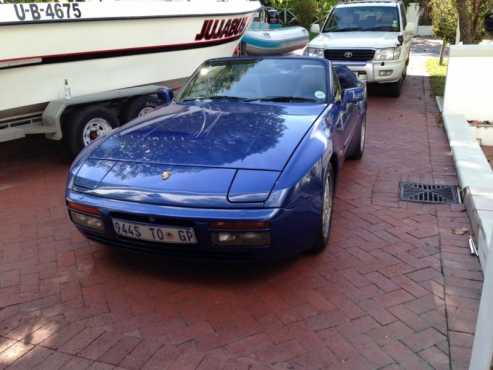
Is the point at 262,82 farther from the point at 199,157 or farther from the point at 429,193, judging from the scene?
the point at 429,193

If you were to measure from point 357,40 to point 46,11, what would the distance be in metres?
6.08

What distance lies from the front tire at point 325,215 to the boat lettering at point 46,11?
3745mm

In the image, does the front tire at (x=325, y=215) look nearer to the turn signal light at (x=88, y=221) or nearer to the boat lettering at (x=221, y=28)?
the turn signal light at (x=88, y=221)

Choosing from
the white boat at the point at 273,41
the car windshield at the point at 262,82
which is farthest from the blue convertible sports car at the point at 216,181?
the white boat at the point at 273,41

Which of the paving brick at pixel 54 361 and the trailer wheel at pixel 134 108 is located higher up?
the trailer wheel at pixel 134 108

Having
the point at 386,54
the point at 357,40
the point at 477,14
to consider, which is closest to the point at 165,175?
the point at 386,54

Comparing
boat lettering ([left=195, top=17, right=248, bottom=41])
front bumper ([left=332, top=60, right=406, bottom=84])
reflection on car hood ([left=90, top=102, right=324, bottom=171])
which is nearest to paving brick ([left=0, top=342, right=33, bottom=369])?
reflection on car hood ([left=90, top=102, right=324, bottom=171])

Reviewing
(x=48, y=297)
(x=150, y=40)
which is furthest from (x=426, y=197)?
(x=150, y=40)

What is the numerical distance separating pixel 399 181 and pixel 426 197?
54 cm

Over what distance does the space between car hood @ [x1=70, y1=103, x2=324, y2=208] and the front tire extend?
43 centimetres

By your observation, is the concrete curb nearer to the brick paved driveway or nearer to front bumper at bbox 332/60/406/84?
the brick paved driveway

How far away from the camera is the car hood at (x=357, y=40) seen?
376 inches

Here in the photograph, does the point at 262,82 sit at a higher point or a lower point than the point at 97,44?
lower

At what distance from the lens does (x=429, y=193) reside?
5.12m
